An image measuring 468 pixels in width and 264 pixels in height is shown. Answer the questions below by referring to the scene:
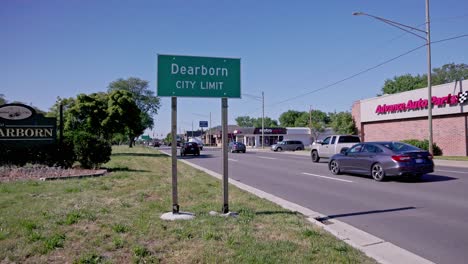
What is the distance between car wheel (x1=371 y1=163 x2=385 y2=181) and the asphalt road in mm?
267

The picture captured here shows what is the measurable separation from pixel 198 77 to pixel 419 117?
29048 millimetres

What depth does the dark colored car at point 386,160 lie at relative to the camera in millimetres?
12438

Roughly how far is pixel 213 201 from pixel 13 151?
952cm

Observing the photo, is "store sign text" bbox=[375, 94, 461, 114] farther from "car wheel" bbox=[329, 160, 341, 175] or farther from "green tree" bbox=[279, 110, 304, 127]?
"green tree" bbox=[279, 110, 304, 127]

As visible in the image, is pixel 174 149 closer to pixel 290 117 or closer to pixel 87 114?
pixel 87 114

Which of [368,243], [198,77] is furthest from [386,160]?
[198,77]

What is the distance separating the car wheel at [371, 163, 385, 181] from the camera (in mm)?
12995

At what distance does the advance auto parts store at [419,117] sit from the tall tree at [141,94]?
48685 millimetres

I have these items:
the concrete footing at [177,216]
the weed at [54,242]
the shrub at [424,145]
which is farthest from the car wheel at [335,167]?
the shrub at [424,145]

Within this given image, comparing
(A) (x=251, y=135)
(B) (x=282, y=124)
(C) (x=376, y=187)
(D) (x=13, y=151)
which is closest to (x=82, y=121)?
(D) (x=13, y=151)

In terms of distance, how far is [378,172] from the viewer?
43.3ft

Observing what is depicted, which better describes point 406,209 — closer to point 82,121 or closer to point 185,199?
point 185,199

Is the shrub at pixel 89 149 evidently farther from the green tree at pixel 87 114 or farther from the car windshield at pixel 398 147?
the green tree at pixel 87 114

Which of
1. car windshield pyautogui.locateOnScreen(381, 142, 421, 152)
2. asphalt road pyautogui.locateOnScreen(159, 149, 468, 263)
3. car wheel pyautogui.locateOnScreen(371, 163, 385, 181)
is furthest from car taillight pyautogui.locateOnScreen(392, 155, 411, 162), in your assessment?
asphalt road pyautogui.locateOnScreen(159, 149, 468, 263)
